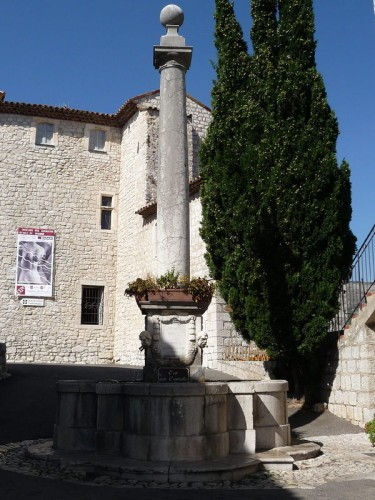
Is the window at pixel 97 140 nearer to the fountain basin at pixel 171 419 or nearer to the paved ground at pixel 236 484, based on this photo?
the paved ground at pixel 236 484

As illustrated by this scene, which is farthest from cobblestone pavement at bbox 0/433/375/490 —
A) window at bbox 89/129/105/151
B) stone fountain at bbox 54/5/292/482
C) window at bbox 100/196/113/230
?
window at bbox 89/129/105/151

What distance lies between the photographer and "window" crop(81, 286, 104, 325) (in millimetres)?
22761

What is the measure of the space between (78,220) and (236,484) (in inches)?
714

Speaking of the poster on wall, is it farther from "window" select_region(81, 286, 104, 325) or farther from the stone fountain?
the stone fountain

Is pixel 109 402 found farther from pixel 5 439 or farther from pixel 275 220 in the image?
pixel 275 220

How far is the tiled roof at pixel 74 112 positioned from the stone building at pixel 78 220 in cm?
4

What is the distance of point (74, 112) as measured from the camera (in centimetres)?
2325

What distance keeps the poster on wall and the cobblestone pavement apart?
1428 cm

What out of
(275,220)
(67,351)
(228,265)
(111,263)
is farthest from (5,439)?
(111,263)

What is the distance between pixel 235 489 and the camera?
5777mm

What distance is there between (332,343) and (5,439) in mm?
6391

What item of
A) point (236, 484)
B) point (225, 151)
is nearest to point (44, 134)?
point (225, 151)

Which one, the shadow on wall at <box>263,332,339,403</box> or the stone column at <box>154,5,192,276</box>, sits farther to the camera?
the shadow on wall at <box>263,332,339,403</box>

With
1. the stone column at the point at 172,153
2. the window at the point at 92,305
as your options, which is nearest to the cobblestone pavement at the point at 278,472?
the stone column at the point at 172,153
